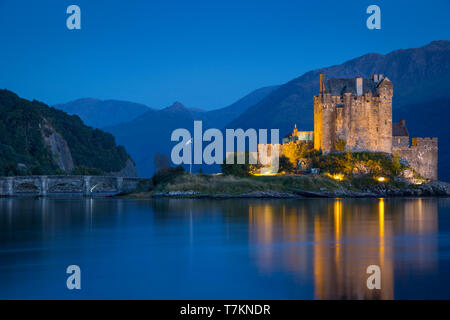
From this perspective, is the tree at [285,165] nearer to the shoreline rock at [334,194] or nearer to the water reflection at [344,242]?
the shoreline rock at [334,194]

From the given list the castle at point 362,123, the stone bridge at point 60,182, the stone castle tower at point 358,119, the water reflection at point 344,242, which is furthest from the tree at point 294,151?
the water reflection at point 344,242

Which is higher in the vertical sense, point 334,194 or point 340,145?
point 340,145

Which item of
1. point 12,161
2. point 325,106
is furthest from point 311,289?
point 12,161

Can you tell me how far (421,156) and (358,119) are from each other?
38.5 ft

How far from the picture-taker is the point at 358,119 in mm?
80500

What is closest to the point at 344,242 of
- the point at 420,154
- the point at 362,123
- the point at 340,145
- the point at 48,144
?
the point at 340,145

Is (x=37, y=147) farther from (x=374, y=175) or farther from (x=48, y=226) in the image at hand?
(x=48, y=226)

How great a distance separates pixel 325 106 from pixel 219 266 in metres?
63.1

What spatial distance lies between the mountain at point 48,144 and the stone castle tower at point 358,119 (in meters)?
51.2

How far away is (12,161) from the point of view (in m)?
104

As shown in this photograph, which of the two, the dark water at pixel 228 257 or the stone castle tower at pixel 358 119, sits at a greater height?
the stone castle tower at pixel 358 119

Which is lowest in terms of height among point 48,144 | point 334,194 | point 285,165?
point 334,194

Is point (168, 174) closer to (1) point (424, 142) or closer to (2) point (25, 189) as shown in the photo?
(2) point (25, 189)

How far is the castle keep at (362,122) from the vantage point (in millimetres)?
80438
